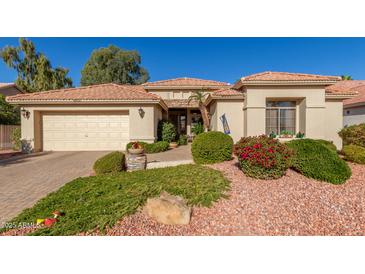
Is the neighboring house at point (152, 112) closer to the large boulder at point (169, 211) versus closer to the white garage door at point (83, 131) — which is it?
the white garage door at point (83, 131)

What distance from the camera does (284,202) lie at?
3.52m

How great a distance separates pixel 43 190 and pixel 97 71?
27491 millimetres

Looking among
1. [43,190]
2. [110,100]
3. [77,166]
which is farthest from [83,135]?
[43,190]

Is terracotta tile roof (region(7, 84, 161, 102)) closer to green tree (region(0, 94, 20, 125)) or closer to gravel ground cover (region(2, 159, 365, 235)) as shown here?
green tree (region(0, 94, 20, 125))

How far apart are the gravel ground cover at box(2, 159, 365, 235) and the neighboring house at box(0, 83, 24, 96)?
24.7m

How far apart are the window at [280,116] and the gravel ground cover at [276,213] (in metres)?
6.08

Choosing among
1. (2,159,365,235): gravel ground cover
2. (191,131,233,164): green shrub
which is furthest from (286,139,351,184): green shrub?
(191,131,233,164): green shrub

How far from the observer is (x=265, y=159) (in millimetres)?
4309

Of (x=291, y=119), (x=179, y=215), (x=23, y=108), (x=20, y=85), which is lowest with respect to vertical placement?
(x=179, y=215)

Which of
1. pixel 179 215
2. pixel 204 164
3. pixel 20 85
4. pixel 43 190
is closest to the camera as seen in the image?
pixel 179 215

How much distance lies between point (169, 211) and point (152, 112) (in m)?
8.58

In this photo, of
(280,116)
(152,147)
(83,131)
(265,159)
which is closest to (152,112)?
(152,147)

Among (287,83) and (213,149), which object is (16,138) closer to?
(213,149)

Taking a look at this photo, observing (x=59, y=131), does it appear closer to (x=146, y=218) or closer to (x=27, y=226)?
(x=27, y=226)
